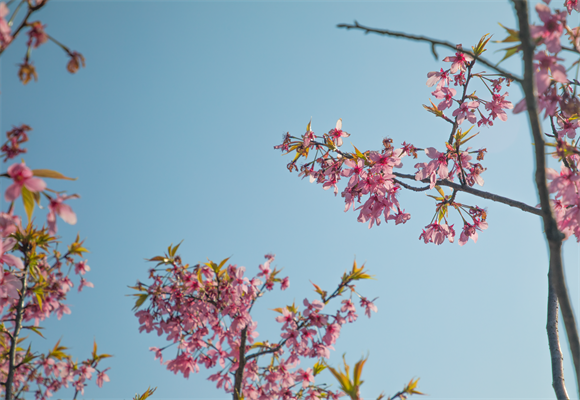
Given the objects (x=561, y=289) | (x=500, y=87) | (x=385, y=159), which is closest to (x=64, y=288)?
(x=385, y=159)

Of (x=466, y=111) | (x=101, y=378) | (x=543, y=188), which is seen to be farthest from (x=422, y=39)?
(x=101, y=378)

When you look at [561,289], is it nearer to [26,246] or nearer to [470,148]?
[470,148]

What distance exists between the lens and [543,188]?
1.33m

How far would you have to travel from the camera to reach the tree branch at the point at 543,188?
4.32ft

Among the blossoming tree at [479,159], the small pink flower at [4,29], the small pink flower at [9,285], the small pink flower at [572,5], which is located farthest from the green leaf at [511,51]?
the small pink flower at [9,285]

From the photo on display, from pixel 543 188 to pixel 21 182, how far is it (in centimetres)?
223

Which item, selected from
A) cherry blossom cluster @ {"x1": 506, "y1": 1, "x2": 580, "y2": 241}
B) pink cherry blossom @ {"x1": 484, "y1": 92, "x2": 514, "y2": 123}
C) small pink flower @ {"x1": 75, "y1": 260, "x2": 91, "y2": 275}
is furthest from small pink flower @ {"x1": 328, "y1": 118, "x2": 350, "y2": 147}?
small pink flower @ {"x1": 75, "y1": 260, "x2": 91, "y2": 275}

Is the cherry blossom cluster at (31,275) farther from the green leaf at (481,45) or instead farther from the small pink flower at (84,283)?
the green leaf at (481,45)

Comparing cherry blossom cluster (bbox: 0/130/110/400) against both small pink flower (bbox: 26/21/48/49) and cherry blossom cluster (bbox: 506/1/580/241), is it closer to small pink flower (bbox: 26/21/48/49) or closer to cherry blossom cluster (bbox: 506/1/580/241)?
small pink flower (bbox: 26/21/48/49)

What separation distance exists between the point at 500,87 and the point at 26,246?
5029mm

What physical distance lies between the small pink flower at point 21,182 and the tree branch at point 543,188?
6.92ft

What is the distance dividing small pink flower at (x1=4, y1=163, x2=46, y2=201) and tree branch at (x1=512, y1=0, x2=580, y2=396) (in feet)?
6.92

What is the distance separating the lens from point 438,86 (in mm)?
3629

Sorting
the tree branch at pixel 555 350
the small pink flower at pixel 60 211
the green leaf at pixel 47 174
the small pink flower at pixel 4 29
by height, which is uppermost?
the small pink flower at pixel 4 29
